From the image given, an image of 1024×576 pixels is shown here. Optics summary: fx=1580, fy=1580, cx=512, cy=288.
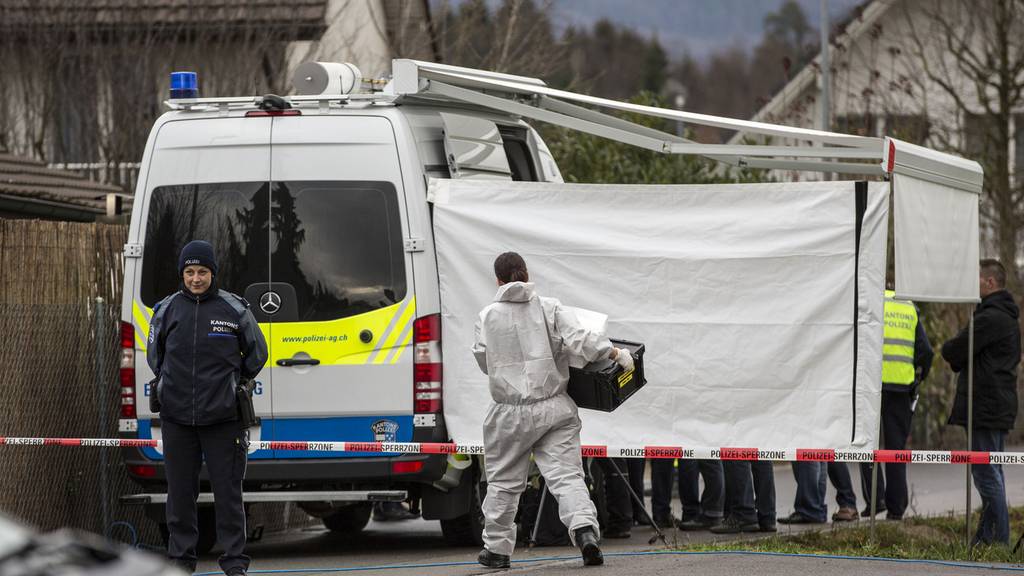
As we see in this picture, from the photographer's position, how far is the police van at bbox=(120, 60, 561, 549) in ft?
29.8

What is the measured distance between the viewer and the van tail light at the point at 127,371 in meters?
9.32

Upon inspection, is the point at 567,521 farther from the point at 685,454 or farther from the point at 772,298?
the point at 772,298

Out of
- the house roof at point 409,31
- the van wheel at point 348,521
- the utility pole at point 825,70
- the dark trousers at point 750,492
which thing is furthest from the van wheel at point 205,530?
the utility pole at point 825,70

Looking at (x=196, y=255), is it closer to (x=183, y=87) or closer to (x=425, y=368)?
(x=425, y=368)

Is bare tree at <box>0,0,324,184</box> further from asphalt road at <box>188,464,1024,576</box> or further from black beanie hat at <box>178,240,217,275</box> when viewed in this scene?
black beanie hat at <box>178,240,217,275</box>

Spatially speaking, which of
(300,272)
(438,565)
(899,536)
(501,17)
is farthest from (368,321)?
(501,17)

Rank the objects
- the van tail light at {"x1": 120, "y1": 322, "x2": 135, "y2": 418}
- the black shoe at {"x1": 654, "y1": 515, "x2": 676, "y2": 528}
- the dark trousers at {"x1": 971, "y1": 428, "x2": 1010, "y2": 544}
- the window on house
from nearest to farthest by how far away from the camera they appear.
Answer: the van tail light at {"x1": 120, "y1": 322, "x2": 135, "y2": 418}
the dark trousers at {"x1": 971, "y1": 428, "x2": 1010, "y2": 544}
the black shoe at {"x1": 654, "y1": 515, "x2": 676, "y2": 528}
the window on house

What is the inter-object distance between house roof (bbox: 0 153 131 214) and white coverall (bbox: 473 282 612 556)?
558 centimetres

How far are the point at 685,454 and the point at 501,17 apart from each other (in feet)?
44.0

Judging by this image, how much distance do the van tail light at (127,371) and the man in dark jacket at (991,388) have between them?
4949 mm

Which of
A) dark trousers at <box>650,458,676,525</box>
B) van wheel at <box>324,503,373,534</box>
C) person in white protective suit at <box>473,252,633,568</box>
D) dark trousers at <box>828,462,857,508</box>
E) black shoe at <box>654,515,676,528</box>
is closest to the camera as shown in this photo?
person in white protective suit at <box>473,252,633,568</box>

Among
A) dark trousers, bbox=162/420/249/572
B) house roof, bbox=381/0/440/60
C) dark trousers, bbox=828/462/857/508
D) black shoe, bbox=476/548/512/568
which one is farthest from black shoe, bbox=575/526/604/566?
house roof, bbox=381/0/440/60

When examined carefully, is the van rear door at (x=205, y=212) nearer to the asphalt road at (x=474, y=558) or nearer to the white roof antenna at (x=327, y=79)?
the white roof antenna at (x=327, y=79)

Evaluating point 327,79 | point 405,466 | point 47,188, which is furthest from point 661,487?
point 47,188
